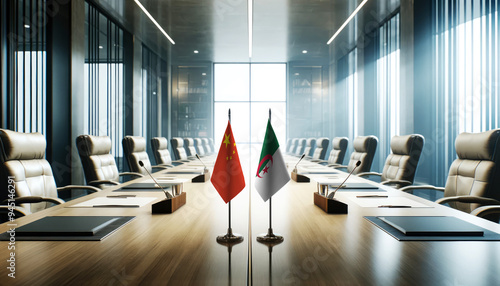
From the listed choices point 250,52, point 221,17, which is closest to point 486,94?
point 221,17

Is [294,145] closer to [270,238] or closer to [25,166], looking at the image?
[25,166]

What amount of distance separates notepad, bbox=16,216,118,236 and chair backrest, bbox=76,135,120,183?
196 cm

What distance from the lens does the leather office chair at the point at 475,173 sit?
207 centimetres

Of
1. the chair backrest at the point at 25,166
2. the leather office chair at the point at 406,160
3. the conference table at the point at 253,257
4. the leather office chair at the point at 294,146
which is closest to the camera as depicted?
the conference table at the point at 253,257

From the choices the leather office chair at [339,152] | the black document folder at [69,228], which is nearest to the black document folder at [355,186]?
the black document folder at [69,228]

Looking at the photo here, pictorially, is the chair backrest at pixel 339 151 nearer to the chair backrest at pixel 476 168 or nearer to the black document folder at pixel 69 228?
the chair backrest at pixel 476 168

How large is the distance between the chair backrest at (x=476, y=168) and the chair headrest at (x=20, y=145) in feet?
10.0

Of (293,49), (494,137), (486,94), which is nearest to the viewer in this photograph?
(494,137)

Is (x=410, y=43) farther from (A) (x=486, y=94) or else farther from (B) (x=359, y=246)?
(B) (x=359, y=246)

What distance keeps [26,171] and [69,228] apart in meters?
1.49

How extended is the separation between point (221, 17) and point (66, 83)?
10.4 ft

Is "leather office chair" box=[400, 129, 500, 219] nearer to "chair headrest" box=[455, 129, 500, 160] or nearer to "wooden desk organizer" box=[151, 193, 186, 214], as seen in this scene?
"chair headrest" box=[455, 129, 500, 160]

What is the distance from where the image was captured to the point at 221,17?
6.65 metres

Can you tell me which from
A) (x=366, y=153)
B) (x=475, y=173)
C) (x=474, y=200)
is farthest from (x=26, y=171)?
(x=366, y=153)
